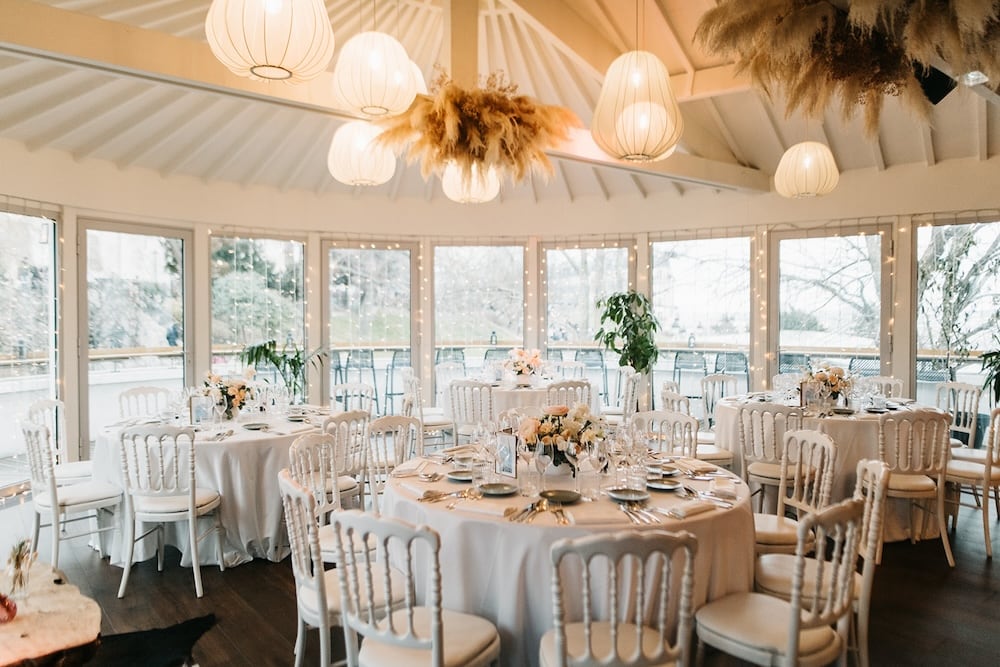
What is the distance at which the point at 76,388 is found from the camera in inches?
260

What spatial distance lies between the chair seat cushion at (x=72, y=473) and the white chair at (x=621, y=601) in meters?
3.91

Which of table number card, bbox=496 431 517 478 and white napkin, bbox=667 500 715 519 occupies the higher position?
table number card, bbox=496 431 517 478

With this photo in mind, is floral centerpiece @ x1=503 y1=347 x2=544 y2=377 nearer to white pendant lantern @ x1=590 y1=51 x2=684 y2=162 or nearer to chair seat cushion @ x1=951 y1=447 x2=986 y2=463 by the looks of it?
white pendant lantern @ x1=590 y1=51 x2=684 y2=162

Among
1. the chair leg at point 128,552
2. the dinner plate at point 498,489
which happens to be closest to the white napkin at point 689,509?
the dinner plate at point 498,489

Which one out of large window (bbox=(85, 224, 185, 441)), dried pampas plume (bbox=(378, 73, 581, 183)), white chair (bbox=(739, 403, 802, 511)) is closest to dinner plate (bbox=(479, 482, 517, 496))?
dried pampas plume (bbox=(378, 73, 581, 183))

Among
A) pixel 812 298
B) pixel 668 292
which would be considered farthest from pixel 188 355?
pixel 812 298

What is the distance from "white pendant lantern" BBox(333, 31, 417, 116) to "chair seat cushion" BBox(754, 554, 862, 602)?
298 centimetres

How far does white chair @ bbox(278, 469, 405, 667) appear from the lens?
2.57 meters

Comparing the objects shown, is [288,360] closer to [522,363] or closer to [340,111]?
[522,363]

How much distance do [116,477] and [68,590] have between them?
1838 millimetres

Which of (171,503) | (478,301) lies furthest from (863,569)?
(478,301)

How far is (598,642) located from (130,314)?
6.62 m

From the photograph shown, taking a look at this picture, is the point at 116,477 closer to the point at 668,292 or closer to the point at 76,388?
the point at 76,388

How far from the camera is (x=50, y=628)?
2.43 meters
